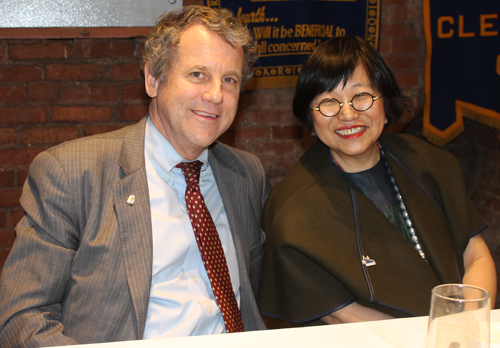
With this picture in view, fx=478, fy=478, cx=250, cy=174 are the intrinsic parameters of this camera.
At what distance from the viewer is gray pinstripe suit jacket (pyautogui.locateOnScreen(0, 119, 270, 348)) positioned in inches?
51.3

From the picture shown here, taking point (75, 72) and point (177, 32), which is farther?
point (75, 72)

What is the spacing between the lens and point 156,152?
60.9 inches

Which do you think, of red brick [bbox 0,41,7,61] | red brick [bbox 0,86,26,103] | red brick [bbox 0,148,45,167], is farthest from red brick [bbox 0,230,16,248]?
red brick [bbox 0,41,7,61]

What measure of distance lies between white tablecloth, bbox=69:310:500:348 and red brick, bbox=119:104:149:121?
5.78 feet

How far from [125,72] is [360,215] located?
1.57 m

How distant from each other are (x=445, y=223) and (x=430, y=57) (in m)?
1.46

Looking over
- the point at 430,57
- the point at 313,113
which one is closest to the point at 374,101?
the point at 313,113

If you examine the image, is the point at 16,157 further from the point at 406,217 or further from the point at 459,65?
the point at 459,65

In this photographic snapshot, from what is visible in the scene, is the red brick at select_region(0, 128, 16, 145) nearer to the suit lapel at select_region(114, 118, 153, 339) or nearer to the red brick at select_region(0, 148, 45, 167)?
the red brick at select_region(0, 148, 45, 167)

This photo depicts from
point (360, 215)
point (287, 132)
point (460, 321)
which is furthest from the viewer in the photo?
point (287, 132)

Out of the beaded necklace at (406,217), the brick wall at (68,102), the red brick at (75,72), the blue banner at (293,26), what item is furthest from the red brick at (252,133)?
the beaded necklace at (406,217)

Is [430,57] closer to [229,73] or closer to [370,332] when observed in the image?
[229,73]

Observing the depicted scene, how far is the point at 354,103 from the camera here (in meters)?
1.74

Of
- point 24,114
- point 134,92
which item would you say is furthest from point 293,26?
point 24,114
